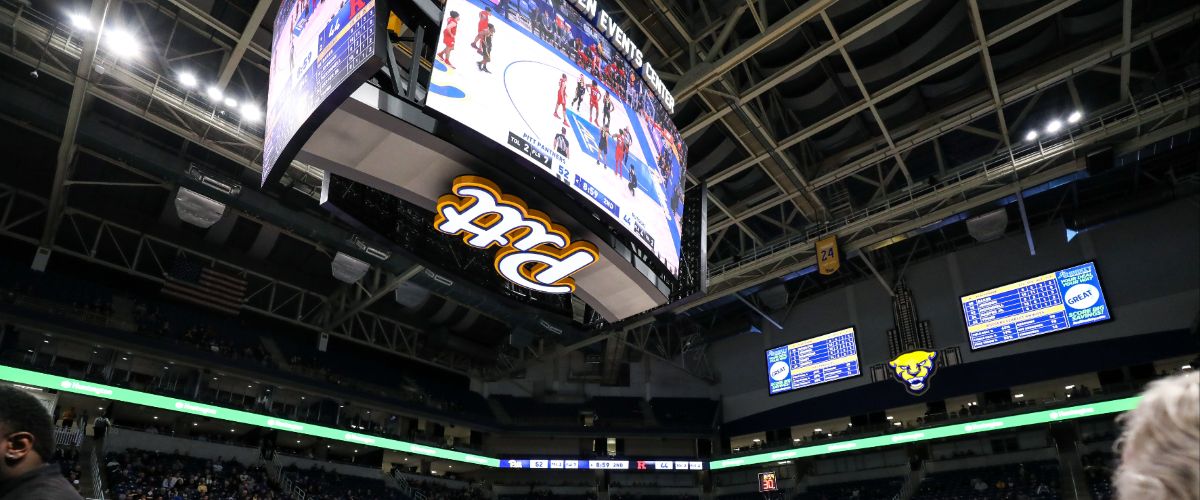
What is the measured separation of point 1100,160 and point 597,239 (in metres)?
14.9

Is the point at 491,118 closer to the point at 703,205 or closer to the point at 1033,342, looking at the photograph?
the point at 703,205

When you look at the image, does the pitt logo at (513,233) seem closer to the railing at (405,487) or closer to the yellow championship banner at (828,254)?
the yellow championship banner at (828,254)

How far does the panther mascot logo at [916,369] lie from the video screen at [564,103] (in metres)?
17.8

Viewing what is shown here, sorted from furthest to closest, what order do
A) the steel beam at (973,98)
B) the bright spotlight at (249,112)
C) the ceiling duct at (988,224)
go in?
the ceiling duct at (988,224) → the bright spotlight at (249,112) → the steel beam at (973,98)

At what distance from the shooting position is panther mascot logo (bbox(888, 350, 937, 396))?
23.4 metres

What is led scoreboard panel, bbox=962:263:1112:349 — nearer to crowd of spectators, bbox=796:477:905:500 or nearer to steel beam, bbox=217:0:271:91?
crowd of spectators, bbox=796:477:905:500

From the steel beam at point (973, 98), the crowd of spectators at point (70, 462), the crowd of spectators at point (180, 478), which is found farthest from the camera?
the crowd of spectators at point (180, 478)

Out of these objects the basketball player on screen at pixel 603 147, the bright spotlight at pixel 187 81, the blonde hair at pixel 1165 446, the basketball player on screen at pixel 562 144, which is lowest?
the blonde hair at pixel 1165 446

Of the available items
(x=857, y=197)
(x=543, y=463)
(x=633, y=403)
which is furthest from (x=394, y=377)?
(x=857, y=197)

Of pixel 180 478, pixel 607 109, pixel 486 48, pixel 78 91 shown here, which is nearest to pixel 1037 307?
pixel 607 109

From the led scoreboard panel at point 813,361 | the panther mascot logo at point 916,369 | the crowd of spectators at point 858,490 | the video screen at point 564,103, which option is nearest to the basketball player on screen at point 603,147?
the video screen at point 564,103

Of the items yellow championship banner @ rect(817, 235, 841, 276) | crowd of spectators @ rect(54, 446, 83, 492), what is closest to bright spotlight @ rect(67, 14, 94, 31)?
crowd of spectators @ rect(54, 446, 83, 492)

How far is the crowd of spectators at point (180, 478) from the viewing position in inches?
776

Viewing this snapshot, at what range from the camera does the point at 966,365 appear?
84.5 ft
